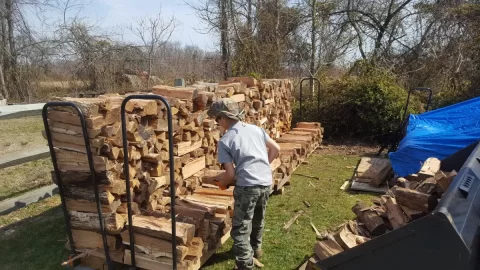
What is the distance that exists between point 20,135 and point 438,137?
406 inches

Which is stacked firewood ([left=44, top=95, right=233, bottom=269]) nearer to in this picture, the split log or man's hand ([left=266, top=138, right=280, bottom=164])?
man's hand ([left=266, top=138, right=280, bottom=164])

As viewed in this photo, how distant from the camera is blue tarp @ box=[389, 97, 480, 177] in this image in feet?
18.4

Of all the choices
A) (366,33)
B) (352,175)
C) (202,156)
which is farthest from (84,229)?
(366,33)

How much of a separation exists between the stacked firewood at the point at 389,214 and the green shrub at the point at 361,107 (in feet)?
20.7

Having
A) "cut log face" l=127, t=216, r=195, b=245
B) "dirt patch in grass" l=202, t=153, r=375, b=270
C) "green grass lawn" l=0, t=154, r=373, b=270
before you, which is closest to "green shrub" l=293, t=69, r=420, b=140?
"dirt patch in grass" l=202, t=153, r=375, b=270

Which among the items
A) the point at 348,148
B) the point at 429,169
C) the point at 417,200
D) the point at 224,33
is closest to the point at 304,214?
the point at 429,169

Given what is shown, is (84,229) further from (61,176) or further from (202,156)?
(202,156)

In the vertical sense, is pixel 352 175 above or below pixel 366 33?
below

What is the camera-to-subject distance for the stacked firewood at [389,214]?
9.43 ft

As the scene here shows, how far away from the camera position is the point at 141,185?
3906 millimetres

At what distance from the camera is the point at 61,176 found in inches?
142

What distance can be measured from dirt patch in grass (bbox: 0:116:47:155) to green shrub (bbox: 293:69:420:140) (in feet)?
23.4

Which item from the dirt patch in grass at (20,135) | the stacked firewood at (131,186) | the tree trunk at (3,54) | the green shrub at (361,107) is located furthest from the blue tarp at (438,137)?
the tree trunk at (3,54)

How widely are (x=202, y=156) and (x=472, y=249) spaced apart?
362cm
